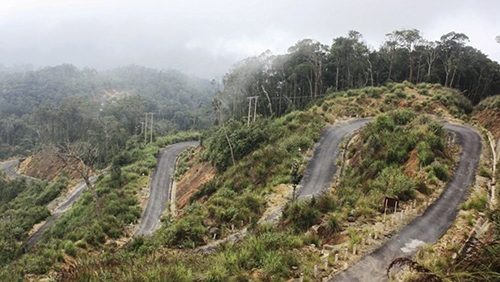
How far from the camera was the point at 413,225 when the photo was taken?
14.5 m

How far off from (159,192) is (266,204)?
2144 centimetres

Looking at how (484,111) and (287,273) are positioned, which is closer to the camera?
(287,273)

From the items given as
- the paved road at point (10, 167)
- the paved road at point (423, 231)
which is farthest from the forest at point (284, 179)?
the paved road at point (10, 167)

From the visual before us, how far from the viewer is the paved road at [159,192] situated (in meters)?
31.7

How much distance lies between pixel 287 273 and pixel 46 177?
82007 mm

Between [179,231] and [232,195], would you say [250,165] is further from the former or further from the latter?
[179,231]

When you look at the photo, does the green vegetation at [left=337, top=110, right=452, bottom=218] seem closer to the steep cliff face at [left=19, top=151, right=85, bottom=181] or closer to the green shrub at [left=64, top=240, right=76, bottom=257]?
the green shrub at [left=64, top=240, right=76, bottom=257]

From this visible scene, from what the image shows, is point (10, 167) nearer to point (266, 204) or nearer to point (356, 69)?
point (356, 69)

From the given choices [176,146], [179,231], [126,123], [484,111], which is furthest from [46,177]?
[484,111]

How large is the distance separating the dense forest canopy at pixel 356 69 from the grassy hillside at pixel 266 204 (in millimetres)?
14585

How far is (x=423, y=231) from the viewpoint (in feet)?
45.8

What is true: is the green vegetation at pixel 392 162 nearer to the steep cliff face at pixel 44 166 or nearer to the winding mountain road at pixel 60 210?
the winding mountain road at pixel 60 210

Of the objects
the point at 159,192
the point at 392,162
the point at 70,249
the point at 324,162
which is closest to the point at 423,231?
the point at 392,162

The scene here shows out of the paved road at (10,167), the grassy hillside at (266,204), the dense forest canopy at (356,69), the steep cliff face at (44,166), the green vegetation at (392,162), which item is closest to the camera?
the grassy hillside at (266,204)
